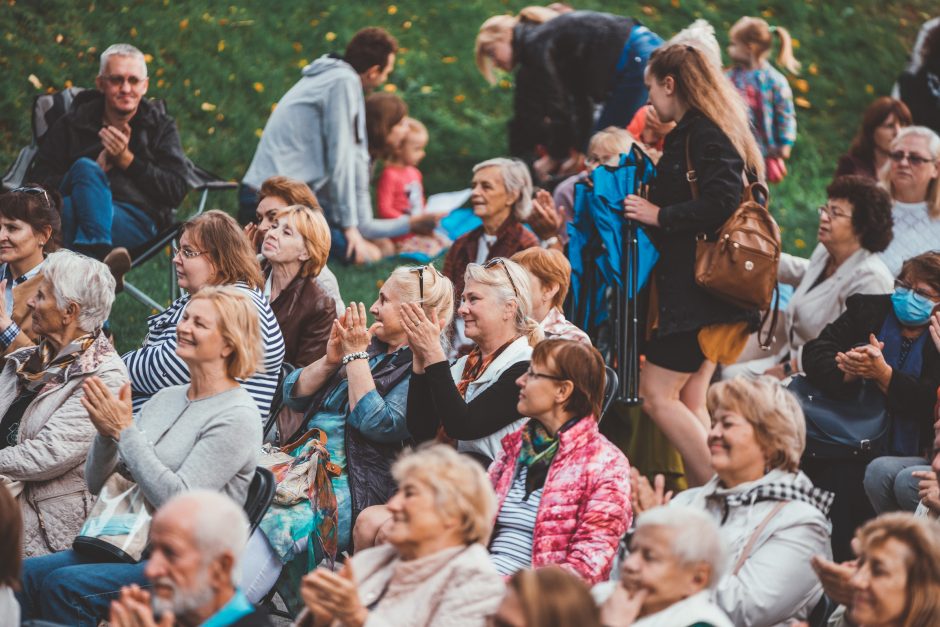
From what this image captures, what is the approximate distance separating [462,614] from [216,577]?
0.68 meters

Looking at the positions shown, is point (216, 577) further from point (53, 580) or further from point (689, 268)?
point (689, 268)

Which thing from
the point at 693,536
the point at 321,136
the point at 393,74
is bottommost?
the point at 393,74

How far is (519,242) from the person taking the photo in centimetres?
Result: 781

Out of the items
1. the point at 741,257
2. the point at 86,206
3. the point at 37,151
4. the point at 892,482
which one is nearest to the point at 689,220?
the point at 741,257

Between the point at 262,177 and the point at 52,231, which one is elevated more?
the point at 52,231

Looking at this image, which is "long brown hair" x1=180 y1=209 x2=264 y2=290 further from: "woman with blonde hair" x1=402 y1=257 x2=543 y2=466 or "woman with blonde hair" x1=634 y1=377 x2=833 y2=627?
"woman with blonde hair" x1=634 y1=377 x2=833 y2=627

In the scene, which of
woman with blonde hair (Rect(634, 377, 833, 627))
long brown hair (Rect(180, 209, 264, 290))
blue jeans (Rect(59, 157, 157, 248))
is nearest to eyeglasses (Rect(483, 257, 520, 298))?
long brown hair (Rect(180, 209, 264, 290))

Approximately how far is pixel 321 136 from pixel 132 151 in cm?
162

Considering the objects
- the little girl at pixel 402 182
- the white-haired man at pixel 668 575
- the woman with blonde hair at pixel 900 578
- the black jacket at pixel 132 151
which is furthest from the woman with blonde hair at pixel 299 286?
the little girl at pixel 402 182

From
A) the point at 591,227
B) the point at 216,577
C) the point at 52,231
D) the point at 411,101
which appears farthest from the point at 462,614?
the point at 411,101

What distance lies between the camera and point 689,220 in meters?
6.15

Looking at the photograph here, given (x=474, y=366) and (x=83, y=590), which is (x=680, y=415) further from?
(x=83, y=590)

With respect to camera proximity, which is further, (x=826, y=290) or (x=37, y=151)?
(x=37, y=151)

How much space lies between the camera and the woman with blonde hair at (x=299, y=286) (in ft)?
21.7
